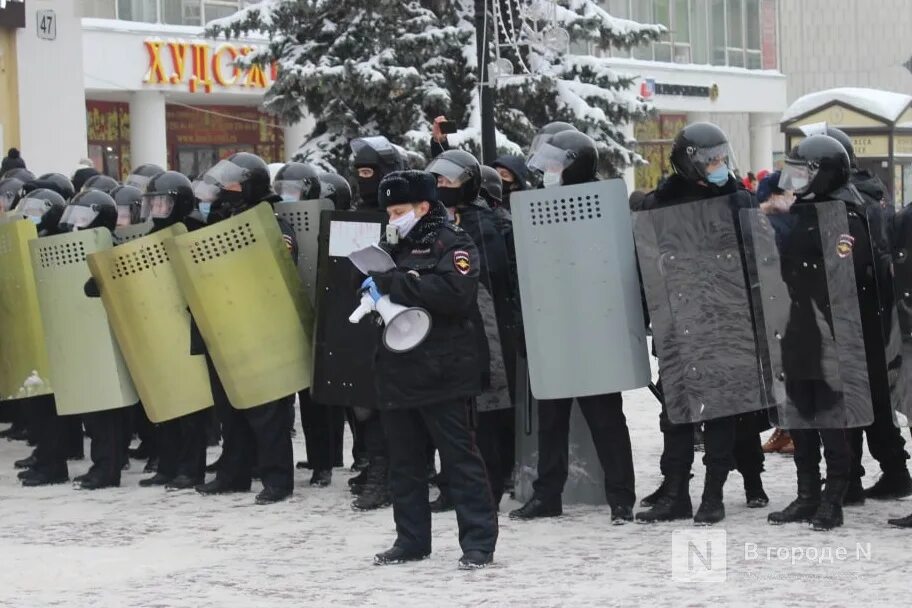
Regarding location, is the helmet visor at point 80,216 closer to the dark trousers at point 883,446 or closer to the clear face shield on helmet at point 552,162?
the clear face shield on helmet at point 552,162

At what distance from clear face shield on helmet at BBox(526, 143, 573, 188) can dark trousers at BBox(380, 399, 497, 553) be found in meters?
1.54

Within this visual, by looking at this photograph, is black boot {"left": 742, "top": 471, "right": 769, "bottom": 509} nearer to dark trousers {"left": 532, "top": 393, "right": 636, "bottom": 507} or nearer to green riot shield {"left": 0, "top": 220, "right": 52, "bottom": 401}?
dark trousers {"left": 532, "top": 393, "right": 636, "bottom": 507}

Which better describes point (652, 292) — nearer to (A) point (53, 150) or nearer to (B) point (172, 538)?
(B) point (172, 538)

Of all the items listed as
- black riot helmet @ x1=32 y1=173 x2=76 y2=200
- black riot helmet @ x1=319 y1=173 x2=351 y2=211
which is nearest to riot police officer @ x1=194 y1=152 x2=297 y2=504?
black riot helmet @ x1=319 y1=173 x2=351 y2=211

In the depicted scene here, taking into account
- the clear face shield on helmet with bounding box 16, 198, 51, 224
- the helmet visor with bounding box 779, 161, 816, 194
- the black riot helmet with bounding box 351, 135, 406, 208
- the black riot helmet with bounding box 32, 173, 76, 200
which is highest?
the black riot helmet with bounding box 32, 173, 76, 200

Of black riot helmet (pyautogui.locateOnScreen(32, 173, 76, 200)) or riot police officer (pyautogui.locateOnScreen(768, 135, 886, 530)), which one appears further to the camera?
black riot helmet (pyautogui.locateOnScreen(32, 173, 76, 200))

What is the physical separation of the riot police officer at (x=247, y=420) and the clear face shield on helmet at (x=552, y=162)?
5.81 ft

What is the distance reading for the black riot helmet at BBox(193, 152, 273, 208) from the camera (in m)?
9.88

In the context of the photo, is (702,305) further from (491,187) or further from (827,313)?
(491,187)

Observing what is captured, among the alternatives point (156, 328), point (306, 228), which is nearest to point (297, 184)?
point (306, 228)

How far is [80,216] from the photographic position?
10.4m

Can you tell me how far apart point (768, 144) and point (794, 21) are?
374 inches

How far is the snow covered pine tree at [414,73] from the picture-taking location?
18.5m

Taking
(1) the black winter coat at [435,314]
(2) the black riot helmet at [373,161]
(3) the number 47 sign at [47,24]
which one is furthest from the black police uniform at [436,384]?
(3) the number 47 sign at [47,24]
